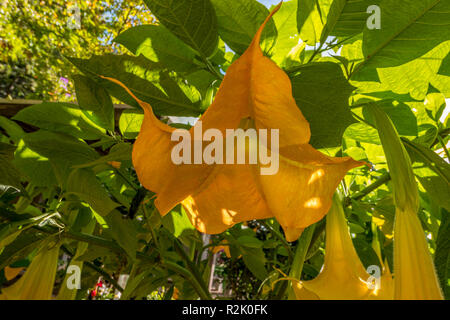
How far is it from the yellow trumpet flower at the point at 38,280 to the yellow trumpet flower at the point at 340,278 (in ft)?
1.15

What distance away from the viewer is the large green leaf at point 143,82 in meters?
0.32

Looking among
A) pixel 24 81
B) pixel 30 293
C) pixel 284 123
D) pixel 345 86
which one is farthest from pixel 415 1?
pixel 24 81

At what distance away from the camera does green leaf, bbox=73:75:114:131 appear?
375mm

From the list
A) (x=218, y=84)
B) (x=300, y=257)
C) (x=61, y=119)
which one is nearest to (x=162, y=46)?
(x=218, y=84)

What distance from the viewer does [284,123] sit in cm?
19

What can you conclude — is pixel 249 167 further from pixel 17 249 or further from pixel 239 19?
pixel 17 249

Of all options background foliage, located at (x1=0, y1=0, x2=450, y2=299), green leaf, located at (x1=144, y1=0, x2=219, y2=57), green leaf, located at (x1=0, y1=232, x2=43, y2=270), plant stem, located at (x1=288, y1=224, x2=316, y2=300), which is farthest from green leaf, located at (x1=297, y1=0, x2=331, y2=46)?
green leaf, located at (x1=0, y1=232, x2=43, y2=270)

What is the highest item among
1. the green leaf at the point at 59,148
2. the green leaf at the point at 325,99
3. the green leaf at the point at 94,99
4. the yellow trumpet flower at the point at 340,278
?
the green leaf at the point at 94,99

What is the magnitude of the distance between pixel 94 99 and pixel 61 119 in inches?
4.3

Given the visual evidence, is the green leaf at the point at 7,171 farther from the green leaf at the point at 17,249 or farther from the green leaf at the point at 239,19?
the green leaf at the point at 239,19

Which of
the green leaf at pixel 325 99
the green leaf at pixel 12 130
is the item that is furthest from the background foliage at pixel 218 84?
the green leaf at pixel 12 130

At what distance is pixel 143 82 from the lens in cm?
33

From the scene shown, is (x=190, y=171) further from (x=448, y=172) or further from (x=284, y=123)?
(x=448, y=172)
